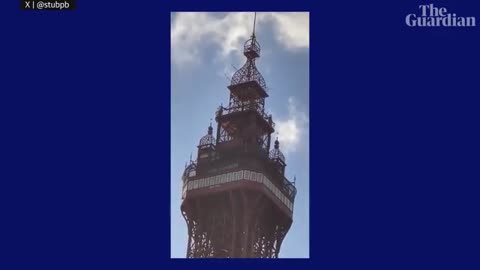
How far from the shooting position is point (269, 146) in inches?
5002

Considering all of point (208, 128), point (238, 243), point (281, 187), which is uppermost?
point (208, 128)

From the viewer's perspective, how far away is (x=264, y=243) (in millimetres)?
124875

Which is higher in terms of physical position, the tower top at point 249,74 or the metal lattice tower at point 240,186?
the tower top at point 249,74

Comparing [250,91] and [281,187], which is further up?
[250,91]

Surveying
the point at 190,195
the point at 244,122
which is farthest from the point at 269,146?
the point at 190,195

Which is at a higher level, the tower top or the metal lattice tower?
the tower top

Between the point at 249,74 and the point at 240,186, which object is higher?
the point at 249,74

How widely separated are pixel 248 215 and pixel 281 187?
671 cm

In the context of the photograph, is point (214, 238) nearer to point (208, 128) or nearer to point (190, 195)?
point (190, 195)

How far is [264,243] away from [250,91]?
20.0 metres

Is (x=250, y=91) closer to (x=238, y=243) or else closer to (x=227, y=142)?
(x=227, y=142)

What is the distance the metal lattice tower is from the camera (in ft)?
400

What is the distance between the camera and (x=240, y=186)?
12106 cm

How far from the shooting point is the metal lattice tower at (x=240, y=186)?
122 meters
